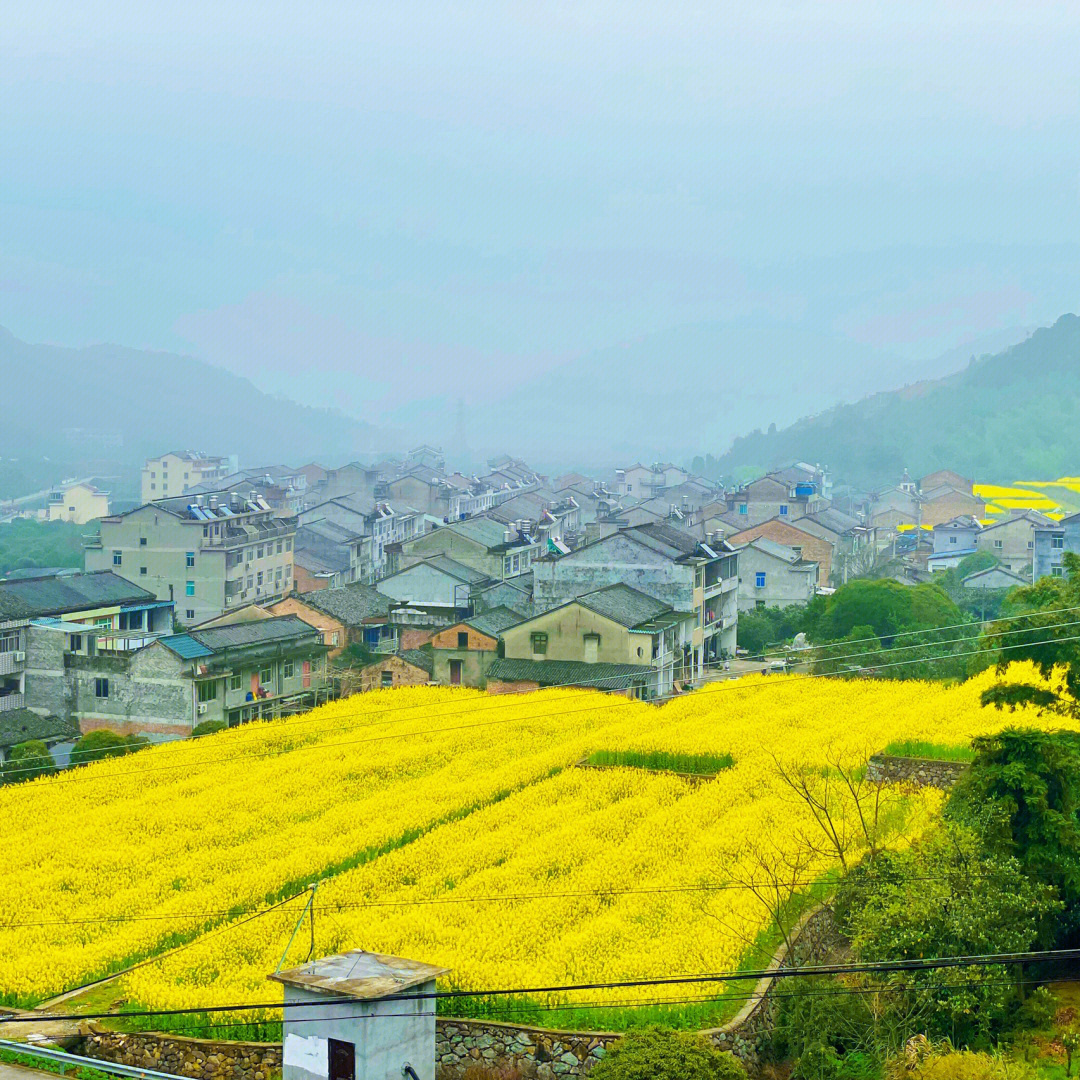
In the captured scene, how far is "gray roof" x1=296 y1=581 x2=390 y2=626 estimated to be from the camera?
155ft

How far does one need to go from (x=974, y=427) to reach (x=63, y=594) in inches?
5308

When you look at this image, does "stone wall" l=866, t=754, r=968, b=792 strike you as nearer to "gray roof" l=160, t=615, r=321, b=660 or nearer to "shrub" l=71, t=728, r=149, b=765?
"shrub" l=71, t=728, r=149, b=765

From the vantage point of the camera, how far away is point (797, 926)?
19.0 m

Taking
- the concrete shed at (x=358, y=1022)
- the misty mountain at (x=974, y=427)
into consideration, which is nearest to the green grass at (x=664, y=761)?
the concrete shed at (x=358, y=1022)

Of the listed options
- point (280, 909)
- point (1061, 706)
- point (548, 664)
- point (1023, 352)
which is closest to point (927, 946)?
point (1061, 706)

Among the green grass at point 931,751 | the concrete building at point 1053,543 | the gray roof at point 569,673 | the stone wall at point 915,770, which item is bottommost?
the stone wall at point 915,770

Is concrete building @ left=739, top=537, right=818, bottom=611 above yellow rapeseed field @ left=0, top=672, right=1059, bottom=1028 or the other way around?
above

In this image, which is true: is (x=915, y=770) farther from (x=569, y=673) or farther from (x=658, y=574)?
(x=658, y=574)

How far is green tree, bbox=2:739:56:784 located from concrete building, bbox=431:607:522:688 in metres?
12.5

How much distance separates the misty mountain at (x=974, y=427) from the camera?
150 meters

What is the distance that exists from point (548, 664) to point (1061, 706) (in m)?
18.5

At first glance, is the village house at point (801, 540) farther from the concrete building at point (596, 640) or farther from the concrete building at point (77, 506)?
the concrete building at point (77, 506)

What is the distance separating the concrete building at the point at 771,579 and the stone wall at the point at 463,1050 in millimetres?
43766

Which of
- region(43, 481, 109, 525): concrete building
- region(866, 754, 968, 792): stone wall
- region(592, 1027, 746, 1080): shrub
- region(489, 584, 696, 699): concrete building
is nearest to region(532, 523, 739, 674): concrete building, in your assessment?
region(489, 584, 696, 699): concrete building
